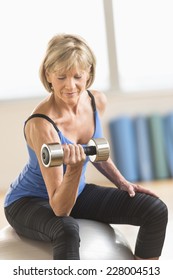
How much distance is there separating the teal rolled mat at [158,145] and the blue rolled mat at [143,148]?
37 millimetres

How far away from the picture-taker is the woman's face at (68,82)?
6.42ft

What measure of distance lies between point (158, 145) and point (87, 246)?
8.05 feet

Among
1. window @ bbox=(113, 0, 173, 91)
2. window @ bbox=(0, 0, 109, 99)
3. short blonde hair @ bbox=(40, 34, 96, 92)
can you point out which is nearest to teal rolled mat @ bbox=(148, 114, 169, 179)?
window @ bbox=(113, 0, 173, 91)

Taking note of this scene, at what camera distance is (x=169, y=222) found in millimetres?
3312

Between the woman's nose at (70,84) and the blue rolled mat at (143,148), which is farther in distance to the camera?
the blue rolled mat at (143,148)

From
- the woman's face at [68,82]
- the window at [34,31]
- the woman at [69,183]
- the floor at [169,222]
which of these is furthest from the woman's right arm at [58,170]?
the window at [34,31]

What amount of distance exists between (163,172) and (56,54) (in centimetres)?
265

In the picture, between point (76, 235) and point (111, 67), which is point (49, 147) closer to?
point (76, 235)

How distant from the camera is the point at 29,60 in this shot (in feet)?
14.7

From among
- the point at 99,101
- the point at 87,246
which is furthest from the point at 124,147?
the point at 87,246

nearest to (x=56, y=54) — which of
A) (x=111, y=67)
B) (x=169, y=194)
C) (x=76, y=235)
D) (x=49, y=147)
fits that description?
(x=49, y=147)

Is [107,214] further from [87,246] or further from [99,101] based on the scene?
[99,101]

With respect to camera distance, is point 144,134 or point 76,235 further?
point 144,134

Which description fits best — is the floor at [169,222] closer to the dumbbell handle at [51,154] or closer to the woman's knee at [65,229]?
the woman's knee at [65,229]
